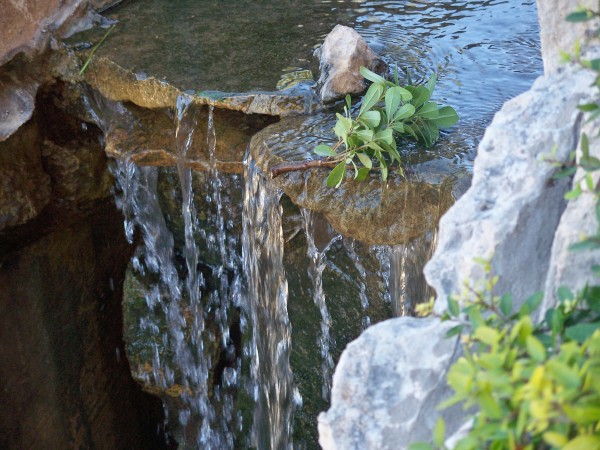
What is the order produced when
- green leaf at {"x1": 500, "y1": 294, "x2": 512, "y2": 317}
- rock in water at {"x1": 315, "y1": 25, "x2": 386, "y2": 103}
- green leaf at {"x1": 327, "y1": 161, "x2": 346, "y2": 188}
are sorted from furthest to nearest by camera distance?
1. rock in water at {"x1": 315, "y1": 25, "x2": 386, "y2": 103}
2. green leaf at {"x1": 327, "y1": 161, "x2": 346, "y2": 188}
3. green leaf at {"x1": 500, "y1": 294, "x2": 512, "y2": 317}

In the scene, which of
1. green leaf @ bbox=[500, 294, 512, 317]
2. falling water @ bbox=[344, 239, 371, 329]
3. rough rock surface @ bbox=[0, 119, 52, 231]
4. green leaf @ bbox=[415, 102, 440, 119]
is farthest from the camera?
rough rock surface @ bbox=[0, 119, 52, 231]

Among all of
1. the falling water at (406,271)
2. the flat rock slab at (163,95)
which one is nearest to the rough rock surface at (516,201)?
the falling water at (406,271)

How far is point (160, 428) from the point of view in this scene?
13.0 feet

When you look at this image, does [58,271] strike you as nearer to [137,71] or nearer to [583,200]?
[137,71]

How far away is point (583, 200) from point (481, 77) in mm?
1755

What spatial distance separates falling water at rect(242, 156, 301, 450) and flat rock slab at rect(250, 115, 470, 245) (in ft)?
0.59

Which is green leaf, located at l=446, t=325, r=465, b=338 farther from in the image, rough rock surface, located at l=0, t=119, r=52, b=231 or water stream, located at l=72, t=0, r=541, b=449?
rough rock surface, located at l=0, t=119, r=52, b=231

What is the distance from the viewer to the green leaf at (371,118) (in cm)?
222

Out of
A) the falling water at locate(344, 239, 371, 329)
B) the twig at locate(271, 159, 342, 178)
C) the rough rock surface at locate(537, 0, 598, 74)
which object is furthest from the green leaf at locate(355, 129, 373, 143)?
the rough rock surface at locate(537, 0, 598, 74)

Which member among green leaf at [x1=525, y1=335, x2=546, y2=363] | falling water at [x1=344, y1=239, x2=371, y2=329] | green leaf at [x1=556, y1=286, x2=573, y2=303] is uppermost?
green leaf at [x1=525, y1=335, x2=546, y2=363]

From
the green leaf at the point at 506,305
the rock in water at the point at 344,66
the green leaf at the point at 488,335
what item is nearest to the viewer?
the green leaf at the point at 488,335

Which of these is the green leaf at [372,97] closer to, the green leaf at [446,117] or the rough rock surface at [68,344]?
the green leaf at [446,117]

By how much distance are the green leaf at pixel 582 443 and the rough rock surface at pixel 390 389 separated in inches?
13.2

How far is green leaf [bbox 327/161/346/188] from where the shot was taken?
220 cm
